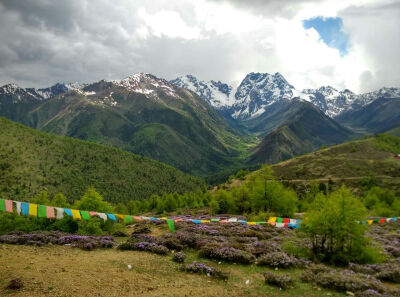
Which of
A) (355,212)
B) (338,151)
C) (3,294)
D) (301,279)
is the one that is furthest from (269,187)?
(338,151)

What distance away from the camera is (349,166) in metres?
164

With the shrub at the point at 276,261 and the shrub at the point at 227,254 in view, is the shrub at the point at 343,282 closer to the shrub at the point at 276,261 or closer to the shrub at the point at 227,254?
the shrub at the point at 276,261

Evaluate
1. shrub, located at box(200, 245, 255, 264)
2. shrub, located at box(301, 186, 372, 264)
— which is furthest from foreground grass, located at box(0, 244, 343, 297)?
shrub, located at box(301, 186, 372, 264)

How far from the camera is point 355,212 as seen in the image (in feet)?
72.9

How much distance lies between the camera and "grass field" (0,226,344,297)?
14781 mm

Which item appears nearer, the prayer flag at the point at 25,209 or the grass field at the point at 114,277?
the grass field at the point at 114,277

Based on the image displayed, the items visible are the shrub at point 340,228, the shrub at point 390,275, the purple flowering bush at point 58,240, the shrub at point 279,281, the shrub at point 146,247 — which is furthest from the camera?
the purple flowering bush at point 58,240

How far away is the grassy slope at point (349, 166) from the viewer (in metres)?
148

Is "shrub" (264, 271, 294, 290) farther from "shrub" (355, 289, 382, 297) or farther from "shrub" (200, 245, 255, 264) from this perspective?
"shrub" (200, 245, 255, 264)

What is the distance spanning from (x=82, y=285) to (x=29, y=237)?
40.4 ft

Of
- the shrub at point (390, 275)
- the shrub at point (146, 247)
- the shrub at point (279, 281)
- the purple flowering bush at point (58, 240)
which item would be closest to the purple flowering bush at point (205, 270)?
the shrub at point (279, 281)

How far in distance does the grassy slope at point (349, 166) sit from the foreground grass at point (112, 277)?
135566 millimetres

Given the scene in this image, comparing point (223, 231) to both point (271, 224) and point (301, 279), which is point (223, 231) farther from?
point (301, 279)

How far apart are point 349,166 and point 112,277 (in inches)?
6832
